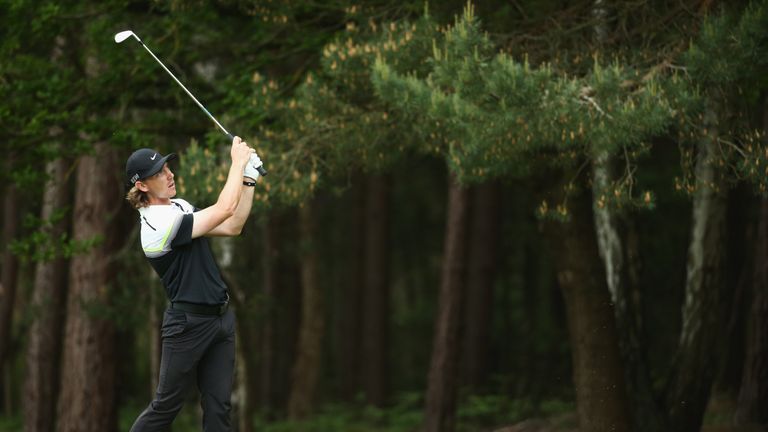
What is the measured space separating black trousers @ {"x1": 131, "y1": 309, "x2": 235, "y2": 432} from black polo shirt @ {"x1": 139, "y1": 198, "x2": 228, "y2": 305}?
0.13 m

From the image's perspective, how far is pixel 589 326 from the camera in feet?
31.1

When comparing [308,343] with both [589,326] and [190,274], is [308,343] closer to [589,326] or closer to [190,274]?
[589,326]

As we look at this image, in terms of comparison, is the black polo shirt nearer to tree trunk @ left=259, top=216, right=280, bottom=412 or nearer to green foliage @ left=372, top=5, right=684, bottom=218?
green foliage @ left=372, top=5, right=684, bottom=218

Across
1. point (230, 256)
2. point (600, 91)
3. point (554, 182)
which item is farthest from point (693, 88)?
point (230, 256)

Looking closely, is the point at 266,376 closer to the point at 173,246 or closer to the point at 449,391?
the point at 449,391

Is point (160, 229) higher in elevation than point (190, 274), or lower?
higher

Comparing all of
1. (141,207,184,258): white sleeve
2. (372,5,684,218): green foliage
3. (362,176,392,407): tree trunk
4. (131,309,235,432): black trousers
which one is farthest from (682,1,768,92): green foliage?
(362,176,392,407): tree trunk

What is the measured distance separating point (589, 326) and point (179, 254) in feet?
15.8

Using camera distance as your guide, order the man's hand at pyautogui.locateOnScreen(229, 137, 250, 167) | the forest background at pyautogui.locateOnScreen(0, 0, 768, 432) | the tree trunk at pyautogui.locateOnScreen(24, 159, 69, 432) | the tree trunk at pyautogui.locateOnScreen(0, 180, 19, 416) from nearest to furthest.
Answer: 1. the man's hand at pyautogui.locateOnScreen(229, 137, 250, 167)
2. the forest background at pyautogui.locateOnScreen(0, 0, 768, 432)
3. the tree trunk at pyautogui.locateOnScreen(24, 159, 69, 432)
4. the tree trunk at pyautogui.locateOnScreen(0, 180, 19, 416)

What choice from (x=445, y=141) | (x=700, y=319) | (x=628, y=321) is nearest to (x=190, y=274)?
(x=445, y=141)

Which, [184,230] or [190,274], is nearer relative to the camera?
[184,230]

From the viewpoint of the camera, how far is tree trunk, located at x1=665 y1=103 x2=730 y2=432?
374 inches

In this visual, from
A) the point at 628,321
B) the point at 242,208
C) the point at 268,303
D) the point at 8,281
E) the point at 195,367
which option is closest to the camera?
the point at 242,208

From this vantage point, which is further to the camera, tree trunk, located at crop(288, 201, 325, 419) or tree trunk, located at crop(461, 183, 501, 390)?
tree trunk, located at crop(288, 201, 325, 419)
